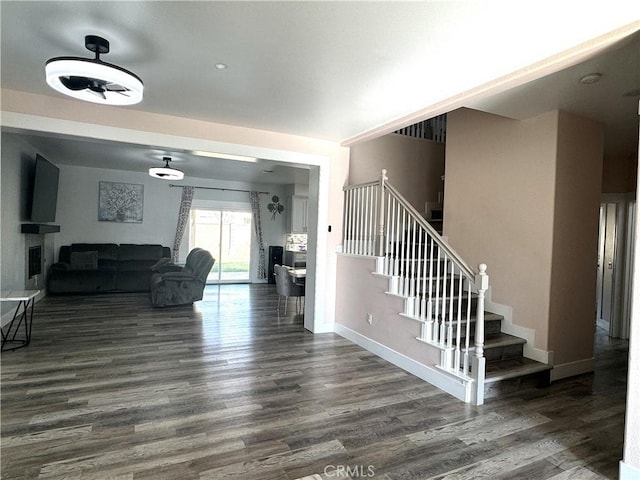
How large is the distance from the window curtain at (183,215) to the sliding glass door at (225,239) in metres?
0.27

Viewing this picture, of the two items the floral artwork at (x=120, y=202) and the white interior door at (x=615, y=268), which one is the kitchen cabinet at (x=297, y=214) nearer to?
the floral artwork at (x=120, y=202)

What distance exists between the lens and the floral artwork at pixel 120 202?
8.23 meters

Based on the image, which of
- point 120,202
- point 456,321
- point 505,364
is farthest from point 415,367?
point 120,202

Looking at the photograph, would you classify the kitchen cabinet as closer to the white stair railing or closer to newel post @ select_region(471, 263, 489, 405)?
the white stair railing

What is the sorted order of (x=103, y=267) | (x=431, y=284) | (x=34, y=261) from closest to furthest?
(x=431, y=284), (x=34, y=261), (x=103, y=267)

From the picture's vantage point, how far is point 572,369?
150 inches

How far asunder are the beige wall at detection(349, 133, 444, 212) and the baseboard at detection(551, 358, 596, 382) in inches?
119

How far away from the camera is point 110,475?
2.04 m

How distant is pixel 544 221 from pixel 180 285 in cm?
557

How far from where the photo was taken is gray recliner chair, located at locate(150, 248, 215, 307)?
20.6 feet

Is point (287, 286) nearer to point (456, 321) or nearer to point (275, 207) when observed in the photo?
point (456, 321)

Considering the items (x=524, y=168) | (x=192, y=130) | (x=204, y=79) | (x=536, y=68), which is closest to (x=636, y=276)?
(x=536, y=68)

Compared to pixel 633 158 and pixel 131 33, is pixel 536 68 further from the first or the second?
pixel 633 158

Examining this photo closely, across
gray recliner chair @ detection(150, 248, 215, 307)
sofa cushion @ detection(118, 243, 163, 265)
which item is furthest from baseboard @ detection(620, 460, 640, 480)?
sofa cushion @ detection(118, 243, 163, 265)
